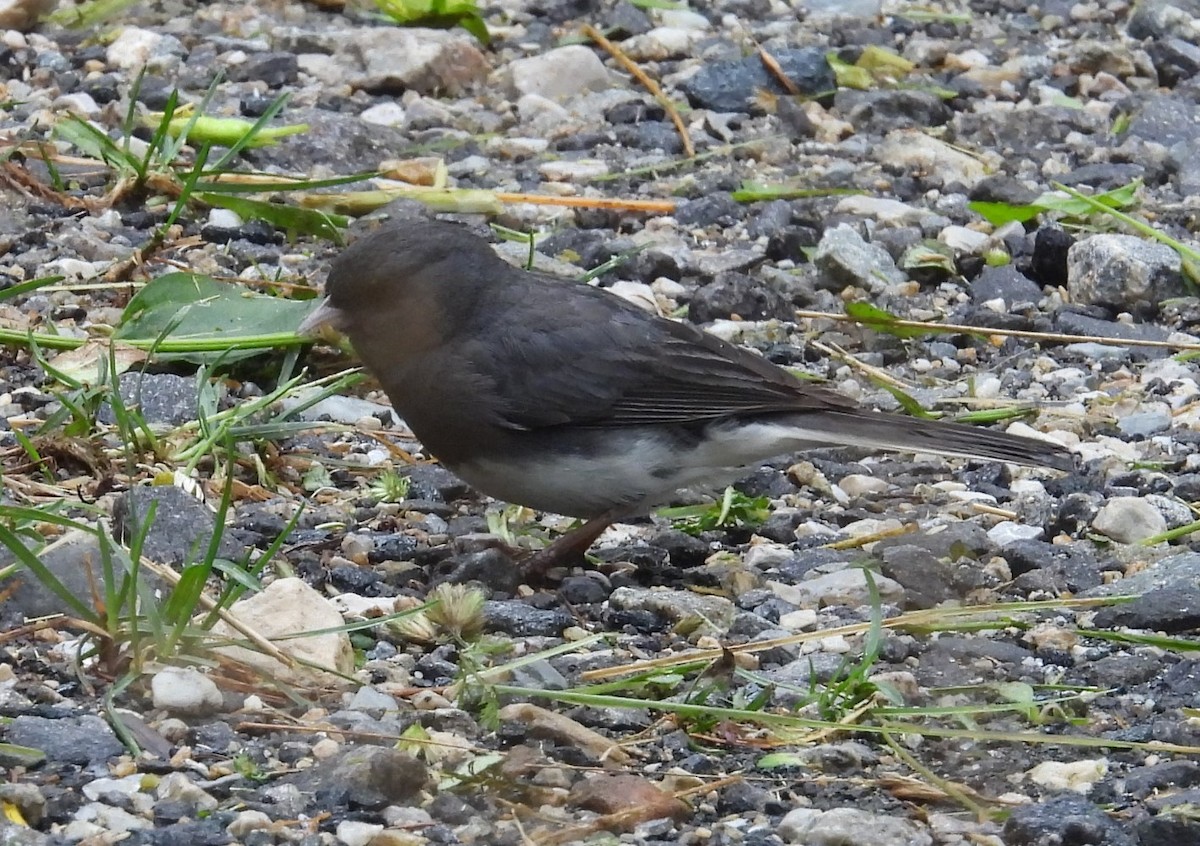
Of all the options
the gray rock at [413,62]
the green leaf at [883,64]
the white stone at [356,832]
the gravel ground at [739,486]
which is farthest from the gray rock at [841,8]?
the white stone at [356,832]

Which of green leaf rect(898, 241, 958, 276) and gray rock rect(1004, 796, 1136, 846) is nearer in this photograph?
gray rock rect(1004, 796, 1136, 846)

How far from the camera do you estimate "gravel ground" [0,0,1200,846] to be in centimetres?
281

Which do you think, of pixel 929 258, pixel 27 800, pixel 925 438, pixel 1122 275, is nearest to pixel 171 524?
pixel 27 800

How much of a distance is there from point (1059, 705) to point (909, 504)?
1.17 m

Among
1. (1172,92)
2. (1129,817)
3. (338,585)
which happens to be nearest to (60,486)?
(338,585)

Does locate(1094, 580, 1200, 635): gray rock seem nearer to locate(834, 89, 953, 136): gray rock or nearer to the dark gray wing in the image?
the dark gray wing

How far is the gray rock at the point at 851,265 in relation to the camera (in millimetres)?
5523

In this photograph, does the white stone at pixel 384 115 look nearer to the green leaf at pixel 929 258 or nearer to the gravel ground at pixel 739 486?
the gravel ground at pixel 739 486

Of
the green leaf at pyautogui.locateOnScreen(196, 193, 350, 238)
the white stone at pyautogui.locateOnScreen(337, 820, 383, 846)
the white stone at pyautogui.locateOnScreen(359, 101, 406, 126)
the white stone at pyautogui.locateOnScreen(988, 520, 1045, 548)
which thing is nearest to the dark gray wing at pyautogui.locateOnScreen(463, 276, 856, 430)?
the white stone at pyautogui.locateOnScreen(988, 520, 1045, 548)

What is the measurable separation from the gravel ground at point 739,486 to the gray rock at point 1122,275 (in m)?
0.01

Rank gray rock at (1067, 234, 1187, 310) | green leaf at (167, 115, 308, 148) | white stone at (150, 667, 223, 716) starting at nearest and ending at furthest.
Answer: white stone at (150, 667, 223, 716) < gray rock at (1067, 234, 1187, 310) < green leaf at (167, 115, 308, 148)

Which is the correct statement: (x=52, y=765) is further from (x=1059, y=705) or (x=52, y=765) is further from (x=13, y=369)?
(x=13, y=369)

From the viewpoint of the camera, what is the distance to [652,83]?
6.77 metres

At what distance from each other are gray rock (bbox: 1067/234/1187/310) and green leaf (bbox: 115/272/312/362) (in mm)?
2332
